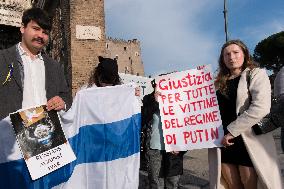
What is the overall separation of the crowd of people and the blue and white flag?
29cm

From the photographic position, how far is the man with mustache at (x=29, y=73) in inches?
114

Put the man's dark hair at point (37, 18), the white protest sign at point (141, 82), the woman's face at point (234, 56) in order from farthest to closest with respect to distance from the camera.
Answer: the white protest sign at point (141, 82) → the woman's face at point (234, 56) → the man's dark hair at point (37, 18)

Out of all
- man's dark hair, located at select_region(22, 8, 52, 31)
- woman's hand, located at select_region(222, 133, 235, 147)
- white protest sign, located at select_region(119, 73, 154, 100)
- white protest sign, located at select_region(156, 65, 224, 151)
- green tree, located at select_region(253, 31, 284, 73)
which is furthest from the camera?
green tree, located at select_region(253, 31, 284, 73)

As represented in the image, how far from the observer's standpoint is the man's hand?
2926mm

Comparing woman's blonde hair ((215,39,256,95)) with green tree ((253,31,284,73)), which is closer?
woman's blonde hair ((215,39,256,95))

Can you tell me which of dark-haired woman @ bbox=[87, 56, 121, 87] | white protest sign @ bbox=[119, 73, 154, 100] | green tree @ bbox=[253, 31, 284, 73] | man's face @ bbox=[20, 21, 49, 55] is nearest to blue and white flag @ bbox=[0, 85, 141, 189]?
dark-haired woman @ bbox=[87, 56, 121, 87]

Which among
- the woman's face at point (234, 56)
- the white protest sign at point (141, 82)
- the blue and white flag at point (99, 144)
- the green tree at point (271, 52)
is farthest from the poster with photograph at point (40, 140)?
the green tree at point (271, 52)

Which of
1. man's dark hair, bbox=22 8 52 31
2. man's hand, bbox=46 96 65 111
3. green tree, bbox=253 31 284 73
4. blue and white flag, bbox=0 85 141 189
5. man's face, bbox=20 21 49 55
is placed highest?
green tree, bbox=253 31 284 73

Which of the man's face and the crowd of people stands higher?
the man's face

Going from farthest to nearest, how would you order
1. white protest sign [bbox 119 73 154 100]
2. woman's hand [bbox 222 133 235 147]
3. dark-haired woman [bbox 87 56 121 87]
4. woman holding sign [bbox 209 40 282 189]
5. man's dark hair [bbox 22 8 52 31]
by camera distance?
white protest sign [bbox 119 73 154 100] < dark-haired woman [bbox 87 56 121 87] < woman's hand [bbox 222 133 235 147] < woman holding sign [bbox 209 40 282 189] < man's dark hair [bbox 22 8 52 31]

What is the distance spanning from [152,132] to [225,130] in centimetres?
122

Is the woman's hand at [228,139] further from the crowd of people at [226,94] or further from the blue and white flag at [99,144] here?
the blue and white flag at [99,144]

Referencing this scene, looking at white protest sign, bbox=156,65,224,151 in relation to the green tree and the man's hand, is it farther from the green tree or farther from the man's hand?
the green tree

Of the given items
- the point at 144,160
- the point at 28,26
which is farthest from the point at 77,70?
the point at 28,26
